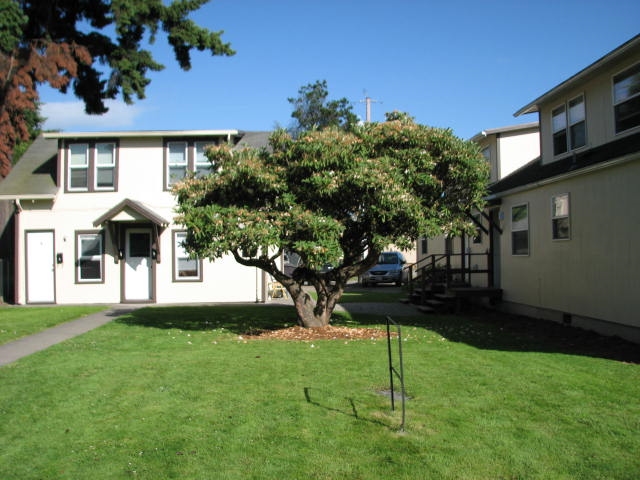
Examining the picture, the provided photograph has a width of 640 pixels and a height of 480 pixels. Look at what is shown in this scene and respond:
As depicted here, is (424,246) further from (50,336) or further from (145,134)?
(50,336)

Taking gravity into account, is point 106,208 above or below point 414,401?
above

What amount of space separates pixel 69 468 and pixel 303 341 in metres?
5.98

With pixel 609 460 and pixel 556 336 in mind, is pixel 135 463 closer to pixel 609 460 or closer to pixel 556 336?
Result: pixel 609 460

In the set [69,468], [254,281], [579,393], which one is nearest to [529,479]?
[579,393]

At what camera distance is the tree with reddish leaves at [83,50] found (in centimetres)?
1700

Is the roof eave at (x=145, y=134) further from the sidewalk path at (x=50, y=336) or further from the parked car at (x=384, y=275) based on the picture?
the parked car at (x=384, y=275)

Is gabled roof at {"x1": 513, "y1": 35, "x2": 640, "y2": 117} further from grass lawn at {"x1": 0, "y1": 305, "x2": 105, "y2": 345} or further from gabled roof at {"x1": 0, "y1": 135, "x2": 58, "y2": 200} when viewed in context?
gabled roof at {"x1": 0, "y1": 135, "x2": 58, "y2": 200}

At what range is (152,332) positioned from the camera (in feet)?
37.2

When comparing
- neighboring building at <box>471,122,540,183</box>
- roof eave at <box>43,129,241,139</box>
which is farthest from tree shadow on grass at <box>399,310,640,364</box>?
roof eave at <box>43,129,241,139</box>

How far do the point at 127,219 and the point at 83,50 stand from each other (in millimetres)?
5770

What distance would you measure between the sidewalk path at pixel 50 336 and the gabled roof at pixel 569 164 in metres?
9.95

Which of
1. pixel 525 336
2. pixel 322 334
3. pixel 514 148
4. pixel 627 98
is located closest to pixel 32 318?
pixel 322 334

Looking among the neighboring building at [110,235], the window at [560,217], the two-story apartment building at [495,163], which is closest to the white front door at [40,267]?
the neighboring building at [110,235]

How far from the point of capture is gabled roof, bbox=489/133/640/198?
33.4 feet
